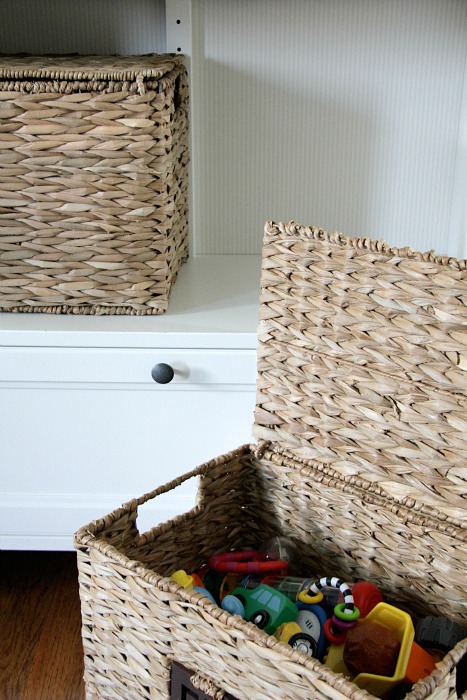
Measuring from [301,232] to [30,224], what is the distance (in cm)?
45

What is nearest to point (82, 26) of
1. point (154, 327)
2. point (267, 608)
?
point (154, 327)

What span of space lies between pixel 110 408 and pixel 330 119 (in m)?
0.71

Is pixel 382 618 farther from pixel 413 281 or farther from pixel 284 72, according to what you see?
pixel 284 72

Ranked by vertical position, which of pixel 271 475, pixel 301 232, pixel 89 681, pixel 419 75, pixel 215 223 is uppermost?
pixel 419 75

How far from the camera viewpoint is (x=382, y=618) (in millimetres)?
978

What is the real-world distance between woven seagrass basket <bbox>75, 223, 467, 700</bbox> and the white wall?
0.56 m

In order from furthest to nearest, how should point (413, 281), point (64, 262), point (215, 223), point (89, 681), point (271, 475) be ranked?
point (215, 223)
point (64, 262)
point (271, 475)
point (89, 681)
point (413, 281)

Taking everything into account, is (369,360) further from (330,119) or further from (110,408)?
(330,119)

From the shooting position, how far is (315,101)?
157cm

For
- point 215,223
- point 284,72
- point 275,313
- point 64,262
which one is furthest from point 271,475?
point 284,72

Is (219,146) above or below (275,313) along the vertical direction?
above

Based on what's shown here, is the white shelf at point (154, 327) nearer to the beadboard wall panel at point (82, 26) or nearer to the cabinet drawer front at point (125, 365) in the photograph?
the cabinet drawer front at point (125, 365)

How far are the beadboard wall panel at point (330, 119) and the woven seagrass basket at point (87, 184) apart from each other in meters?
0.27

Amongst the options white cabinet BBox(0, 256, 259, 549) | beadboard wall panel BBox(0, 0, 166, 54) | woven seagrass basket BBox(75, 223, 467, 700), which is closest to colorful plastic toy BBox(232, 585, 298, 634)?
woven seagrass basket BBox(75, 223, 467, 700)
